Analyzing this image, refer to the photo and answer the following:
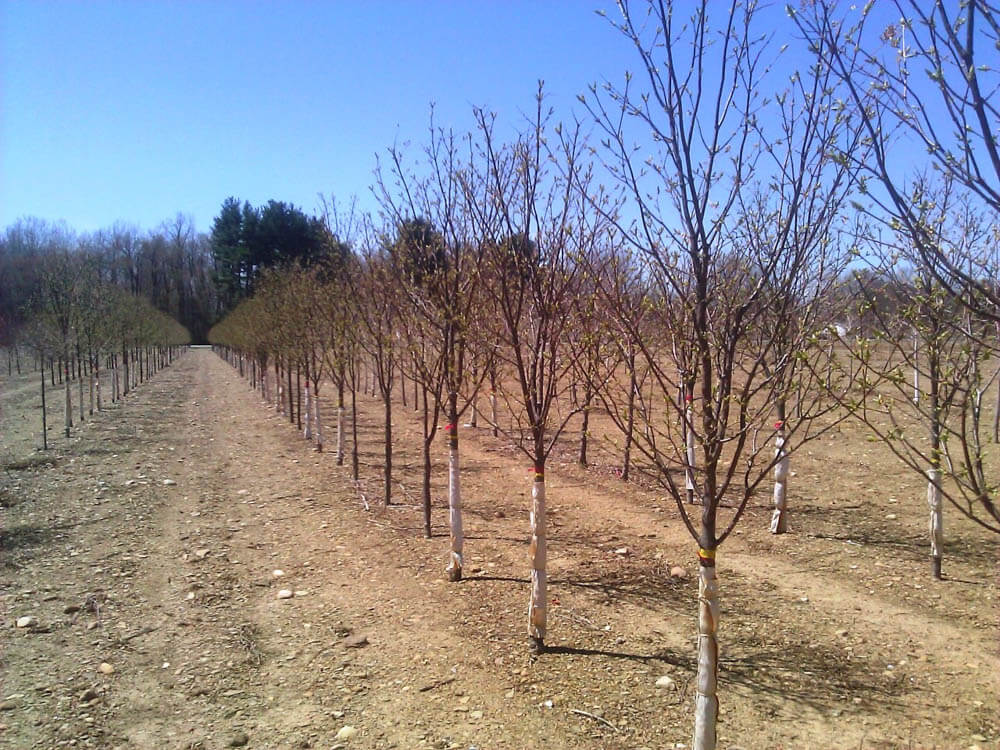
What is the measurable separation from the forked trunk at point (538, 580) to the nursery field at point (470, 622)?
15 cm

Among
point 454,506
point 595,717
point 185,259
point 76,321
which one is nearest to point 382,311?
point 454,506

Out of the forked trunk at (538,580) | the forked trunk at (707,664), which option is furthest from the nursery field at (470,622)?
the forked trunk at (707,664)

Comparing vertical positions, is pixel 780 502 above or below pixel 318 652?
above

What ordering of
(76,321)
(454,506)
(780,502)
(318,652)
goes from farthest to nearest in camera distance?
(76,321) < (780,502) < (454,506) < (318,652)

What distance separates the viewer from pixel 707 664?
3363mm

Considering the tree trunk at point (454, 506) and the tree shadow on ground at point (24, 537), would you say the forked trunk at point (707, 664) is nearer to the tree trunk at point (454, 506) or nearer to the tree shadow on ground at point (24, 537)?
the tree trunk at point (454, 506)

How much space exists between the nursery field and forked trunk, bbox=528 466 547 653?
150 millimetres

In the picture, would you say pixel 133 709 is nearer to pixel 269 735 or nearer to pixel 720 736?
pixel 269 735

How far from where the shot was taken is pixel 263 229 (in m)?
49.3

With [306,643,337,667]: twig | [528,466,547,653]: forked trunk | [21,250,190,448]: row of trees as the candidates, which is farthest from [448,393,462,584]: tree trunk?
[21,250,190,448]: row of trees

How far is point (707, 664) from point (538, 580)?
1.89 meters

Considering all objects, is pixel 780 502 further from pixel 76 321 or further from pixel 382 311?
pixel 76 321

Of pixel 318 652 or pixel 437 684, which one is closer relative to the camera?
pixel 437 684

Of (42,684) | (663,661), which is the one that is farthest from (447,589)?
(42,684)
